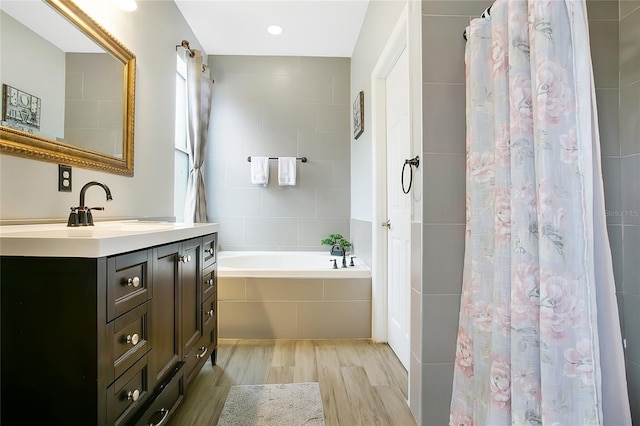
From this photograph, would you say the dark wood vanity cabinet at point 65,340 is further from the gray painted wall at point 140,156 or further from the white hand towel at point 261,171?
the white hand towel at point 261,171

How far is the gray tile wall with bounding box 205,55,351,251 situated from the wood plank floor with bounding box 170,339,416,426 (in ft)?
4.15

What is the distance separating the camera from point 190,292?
1.49m

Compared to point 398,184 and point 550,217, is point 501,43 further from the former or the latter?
point 398,184

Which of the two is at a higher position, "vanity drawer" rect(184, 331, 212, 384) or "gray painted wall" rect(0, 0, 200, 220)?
"gray painted wall" rect(0, 0, 200, 220)

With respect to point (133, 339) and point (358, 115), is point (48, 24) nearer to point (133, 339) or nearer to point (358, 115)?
point (133, 339)

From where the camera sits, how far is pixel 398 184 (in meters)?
2.10

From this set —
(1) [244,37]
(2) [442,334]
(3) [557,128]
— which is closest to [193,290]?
(2) [442,334]

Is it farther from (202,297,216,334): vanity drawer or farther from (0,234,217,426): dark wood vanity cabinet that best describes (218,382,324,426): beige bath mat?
(0,234,217,426): dark wood vanity cabinet

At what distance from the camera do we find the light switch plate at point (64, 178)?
1397mm

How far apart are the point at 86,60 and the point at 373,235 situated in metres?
1.96

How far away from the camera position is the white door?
194 centimetres

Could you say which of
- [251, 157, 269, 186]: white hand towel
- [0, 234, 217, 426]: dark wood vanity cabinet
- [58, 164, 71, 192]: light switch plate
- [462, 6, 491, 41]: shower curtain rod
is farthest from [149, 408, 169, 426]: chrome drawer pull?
[251, 157, 269, 186]: white hand towel

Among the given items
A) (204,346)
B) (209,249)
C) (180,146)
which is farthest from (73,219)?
(180,146)

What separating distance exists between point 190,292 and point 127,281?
1.78 ft
